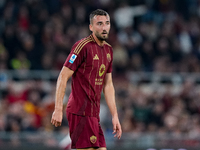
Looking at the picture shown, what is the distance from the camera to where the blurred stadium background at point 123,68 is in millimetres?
10352

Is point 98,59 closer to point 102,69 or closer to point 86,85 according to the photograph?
point 102,69

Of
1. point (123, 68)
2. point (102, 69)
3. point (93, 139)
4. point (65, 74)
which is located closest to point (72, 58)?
point (65, 74)

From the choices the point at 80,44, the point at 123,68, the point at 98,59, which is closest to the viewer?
the point at 80,44

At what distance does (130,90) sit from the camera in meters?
12.2

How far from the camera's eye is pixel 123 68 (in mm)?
13016

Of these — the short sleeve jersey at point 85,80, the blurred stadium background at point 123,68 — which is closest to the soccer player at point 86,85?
the short sleeve jersey at point 85,80

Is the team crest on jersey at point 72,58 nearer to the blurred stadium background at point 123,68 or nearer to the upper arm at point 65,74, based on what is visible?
the upper arm at point 65,74

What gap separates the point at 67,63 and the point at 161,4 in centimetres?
1105

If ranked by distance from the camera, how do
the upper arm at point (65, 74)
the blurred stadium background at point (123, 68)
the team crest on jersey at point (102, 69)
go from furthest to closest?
the blurred stadium background at point (123, 68)
the team crest on jersey at point (102, 69)
the upper arm at point (65, 74)

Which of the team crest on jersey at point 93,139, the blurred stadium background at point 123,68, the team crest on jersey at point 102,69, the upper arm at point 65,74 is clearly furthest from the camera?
the blurred stadium background at point 123,68

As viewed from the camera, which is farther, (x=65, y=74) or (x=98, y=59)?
(x=98, y=59)

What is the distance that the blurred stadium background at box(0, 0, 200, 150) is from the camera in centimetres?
1035

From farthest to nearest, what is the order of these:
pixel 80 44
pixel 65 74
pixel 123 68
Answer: pixel 123 68 → pixel 80 44 → pixel 65 74

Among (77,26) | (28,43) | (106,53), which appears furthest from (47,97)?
(106,53)
